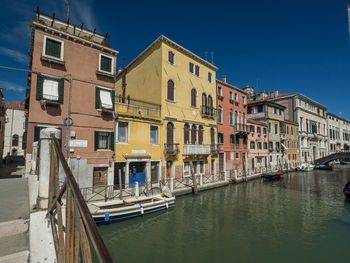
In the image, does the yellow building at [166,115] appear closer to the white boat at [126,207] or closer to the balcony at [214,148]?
the balcony at [214,148]

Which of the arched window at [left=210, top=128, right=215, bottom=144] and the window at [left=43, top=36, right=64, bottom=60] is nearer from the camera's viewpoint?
the window at [left=43, top=36, right=64, bottom=60]

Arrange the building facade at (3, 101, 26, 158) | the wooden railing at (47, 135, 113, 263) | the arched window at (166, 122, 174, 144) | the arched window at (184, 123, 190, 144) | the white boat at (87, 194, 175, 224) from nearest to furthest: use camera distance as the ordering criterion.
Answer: the wooden railing at (47, 135, 113, 263)
the white boat at (87, 194, 175, 224)
the arched window at (166, 122, 174, 144)
the arched window at (184, 123, 190, 144)
the building facade at (3, 101, 26, 158)

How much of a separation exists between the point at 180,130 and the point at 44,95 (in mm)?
10933

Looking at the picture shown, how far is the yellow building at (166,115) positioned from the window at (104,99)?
0.82 m

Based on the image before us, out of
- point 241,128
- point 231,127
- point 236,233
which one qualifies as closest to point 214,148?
point 231,127

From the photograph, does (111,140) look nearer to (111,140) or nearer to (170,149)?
(111,140)

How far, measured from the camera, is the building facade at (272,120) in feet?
101

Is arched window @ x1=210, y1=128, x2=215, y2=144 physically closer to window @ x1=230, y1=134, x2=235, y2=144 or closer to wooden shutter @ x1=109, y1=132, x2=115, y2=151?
window @ x1=230, y1=134, x2=235, y2=144

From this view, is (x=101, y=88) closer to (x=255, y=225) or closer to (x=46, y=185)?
(x=46, y=185)

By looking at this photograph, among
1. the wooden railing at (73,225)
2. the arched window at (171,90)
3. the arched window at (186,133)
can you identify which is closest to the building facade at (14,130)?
the arched window at (171,90)

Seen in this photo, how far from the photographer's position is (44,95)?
11344 mm

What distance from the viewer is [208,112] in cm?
2106

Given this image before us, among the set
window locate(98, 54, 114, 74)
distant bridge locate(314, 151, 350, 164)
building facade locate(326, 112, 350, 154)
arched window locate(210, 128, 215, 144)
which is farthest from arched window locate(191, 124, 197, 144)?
building facade locate(326, 112, 350, 154)

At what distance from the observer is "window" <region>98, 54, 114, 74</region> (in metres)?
Answer: 13.9
